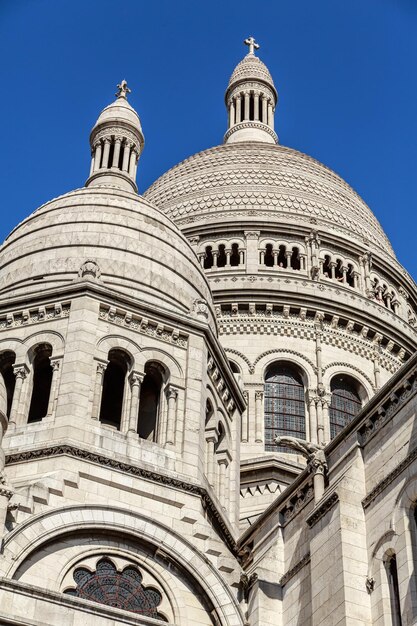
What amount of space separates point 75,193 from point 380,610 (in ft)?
57.5

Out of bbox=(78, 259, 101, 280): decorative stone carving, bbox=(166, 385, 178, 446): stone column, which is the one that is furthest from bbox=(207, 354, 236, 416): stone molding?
bbox=(78, 259, 101, 280): decorative stone carving

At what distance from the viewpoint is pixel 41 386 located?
97.8 feet

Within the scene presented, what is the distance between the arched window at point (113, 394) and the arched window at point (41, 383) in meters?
1.40

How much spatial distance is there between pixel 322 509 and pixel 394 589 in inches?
104

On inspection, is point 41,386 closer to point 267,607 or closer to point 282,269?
point 267,607

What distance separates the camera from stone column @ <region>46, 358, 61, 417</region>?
27.2m

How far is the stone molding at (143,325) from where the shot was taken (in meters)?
29.2

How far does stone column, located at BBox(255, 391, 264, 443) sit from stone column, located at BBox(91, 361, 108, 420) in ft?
45.3

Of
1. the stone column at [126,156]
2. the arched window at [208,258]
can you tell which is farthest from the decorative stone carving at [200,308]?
the arched window at [208,258]

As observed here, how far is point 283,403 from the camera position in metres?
42.9

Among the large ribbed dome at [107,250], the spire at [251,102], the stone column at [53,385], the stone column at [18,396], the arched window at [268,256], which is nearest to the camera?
the stone column at [53,385]

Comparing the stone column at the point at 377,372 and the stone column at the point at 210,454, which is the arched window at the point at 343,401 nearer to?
the stone column at the point at 377,372

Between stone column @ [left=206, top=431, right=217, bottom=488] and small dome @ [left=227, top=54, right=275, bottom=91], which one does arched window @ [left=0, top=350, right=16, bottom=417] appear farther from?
small dome @ [left=227, top=54, right=275, bottom=91]

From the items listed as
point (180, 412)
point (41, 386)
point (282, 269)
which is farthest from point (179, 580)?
point (282, 269)
